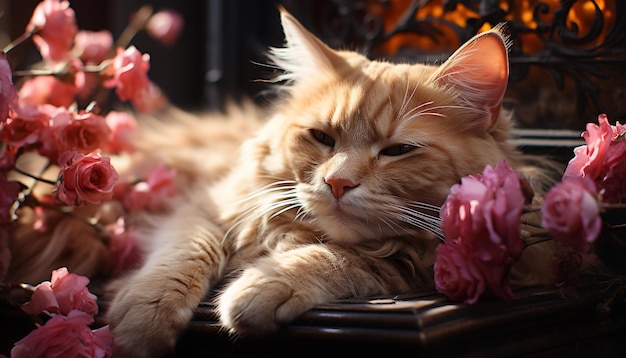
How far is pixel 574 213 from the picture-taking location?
984 mm

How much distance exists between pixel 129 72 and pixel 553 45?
1061mm

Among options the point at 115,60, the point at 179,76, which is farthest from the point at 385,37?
the point at 179,76

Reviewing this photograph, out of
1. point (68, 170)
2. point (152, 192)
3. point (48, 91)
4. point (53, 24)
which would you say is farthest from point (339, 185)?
point (48, 91)

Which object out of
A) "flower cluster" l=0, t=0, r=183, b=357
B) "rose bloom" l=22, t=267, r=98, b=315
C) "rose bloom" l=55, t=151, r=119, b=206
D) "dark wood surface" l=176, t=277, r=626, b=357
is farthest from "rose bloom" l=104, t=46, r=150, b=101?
"dark wood surface" l=176, t=277, r=626, b=357

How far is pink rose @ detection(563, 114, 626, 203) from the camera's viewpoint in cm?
112

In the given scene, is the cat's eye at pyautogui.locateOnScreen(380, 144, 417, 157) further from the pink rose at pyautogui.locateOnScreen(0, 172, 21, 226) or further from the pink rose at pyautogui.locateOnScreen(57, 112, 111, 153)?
the pink rose at pyautogui.locateOnScreen(0, 172, 21, 226)

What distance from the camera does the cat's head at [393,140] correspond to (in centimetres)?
122

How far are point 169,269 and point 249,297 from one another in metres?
0.28

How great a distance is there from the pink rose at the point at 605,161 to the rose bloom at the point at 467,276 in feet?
0.74

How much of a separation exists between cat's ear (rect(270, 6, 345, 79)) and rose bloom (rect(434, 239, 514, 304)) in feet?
1.80

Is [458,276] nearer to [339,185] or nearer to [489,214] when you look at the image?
[489,214]

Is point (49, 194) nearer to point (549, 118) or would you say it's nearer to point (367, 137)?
point (367, 137)

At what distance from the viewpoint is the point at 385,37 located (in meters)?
1.88

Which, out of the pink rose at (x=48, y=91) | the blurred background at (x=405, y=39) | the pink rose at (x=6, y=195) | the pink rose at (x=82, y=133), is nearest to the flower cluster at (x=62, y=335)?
the pink rose at (x=6, y=195)
